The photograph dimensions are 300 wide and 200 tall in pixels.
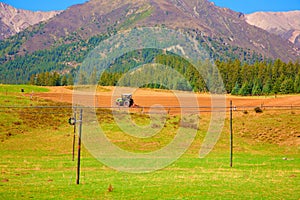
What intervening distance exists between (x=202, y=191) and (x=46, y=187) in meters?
9.13

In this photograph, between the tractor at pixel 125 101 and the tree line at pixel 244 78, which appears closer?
the tractor at pixel 125 101

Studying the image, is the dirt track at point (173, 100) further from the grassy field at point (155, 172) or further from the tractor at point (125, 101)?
the grassy field at point (155, 172)

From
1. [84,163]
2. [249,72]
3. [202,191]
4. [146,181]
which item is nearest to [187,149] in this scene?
[84,163]

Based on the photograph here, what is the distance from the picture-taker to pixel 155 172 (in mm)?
37625

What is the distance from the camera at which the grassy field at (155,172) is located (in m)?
26.4

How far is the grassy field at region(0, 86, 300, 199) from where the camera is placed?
2636 centimetres

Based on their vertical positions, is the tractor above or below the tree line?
below

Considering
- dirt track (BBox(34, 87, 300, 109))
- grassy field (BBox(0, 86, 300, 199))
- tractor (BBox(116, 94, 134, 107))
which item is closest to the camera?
grassy field (BBox(0, 86, 300, 199))

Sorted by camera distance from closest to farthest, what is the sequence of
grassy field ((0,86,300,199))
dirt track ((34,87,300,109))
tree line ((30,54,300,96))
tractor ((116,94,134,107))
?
grassy field ((0,86,300,199))
tractor ((116,94,134,107))
dirt track ((34,87,300,109))
tree line ((30,54,300,96))

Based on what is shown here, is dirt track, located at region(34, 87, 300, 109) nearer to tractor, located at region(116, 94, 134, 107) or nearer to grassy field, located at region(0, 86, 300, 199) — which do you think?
tractor, located at region(116, 94, 134, 107)

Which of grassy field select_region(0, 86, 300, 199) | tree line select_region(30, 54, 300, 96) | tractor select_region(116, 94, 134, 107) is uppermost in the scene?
tree line select_region(30, 54, 300, 96)

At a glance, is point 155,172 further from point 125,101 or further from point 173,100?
point 173,100

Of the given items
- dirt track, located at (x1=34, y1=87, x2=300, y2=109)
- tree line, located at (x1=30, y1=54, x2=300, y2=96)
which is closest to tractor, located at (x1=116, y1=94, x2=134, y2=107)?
dirt track, located at (x1=34, y1=87, x2=300, y2=109)

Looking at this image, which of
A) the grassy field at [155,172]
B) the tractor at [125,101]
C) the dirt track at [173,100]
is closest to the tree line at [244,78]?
the dirt track at [173,100]
